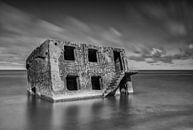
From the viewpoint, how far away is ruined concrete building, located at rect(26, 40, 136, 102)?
554 inches

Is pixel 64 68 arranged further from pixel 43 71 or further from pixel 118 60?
pixel 118 60

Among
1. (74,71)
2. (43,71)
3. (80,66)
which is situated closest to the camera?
(74,71)

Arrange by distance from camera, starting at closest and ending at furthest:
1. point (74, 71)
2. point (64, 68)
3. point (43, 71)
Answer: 1. point (64, 68)
2. point (74, 71)
3. point (43, 71)

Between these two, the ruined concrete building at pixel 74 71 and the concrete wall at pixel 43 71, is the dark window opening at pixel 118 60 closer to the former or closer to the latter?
the ruined concrete building at pixel 74 71

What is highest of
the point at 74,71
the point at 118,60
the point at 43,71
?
the point at 118,60

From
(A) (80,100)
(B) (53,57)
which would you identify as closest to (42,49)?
(B) (53,57)

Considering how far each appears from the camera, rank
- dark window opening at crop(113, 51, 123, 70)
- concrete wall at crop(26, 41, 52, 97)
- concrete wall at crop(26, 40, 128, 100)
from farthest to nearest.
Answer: dark window opening at crop(113, 51, 123, 70) → concrete wall at crop(26, 41, 52, 97) → concrete wall at crop(26, 40, 128, 100)

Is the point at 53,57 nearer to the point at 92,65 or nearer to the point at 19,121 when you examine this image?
the point at 92,65

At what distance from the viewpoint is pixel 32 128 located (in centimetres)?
757

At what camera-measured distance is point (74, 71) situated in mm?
15266

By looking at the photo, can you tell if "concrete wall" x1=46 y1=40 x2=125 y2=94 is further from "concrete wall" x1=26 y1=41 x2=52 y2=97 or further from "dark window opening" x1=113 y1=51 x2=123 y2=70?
"dark window opening" x1=113 y1=51 x2=123 y2=70

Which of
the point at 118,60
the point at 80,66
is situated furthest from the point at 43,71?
the point at 118,60

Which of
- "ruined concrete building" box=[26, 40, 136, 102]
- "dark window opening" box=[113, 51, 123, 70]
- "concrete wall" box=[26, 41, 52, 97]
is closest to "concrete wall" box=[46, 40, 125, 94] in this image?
"ruined concrete building" box=[26, 40, 136, 102]

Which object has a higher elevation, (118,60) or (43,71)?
(118,60)
